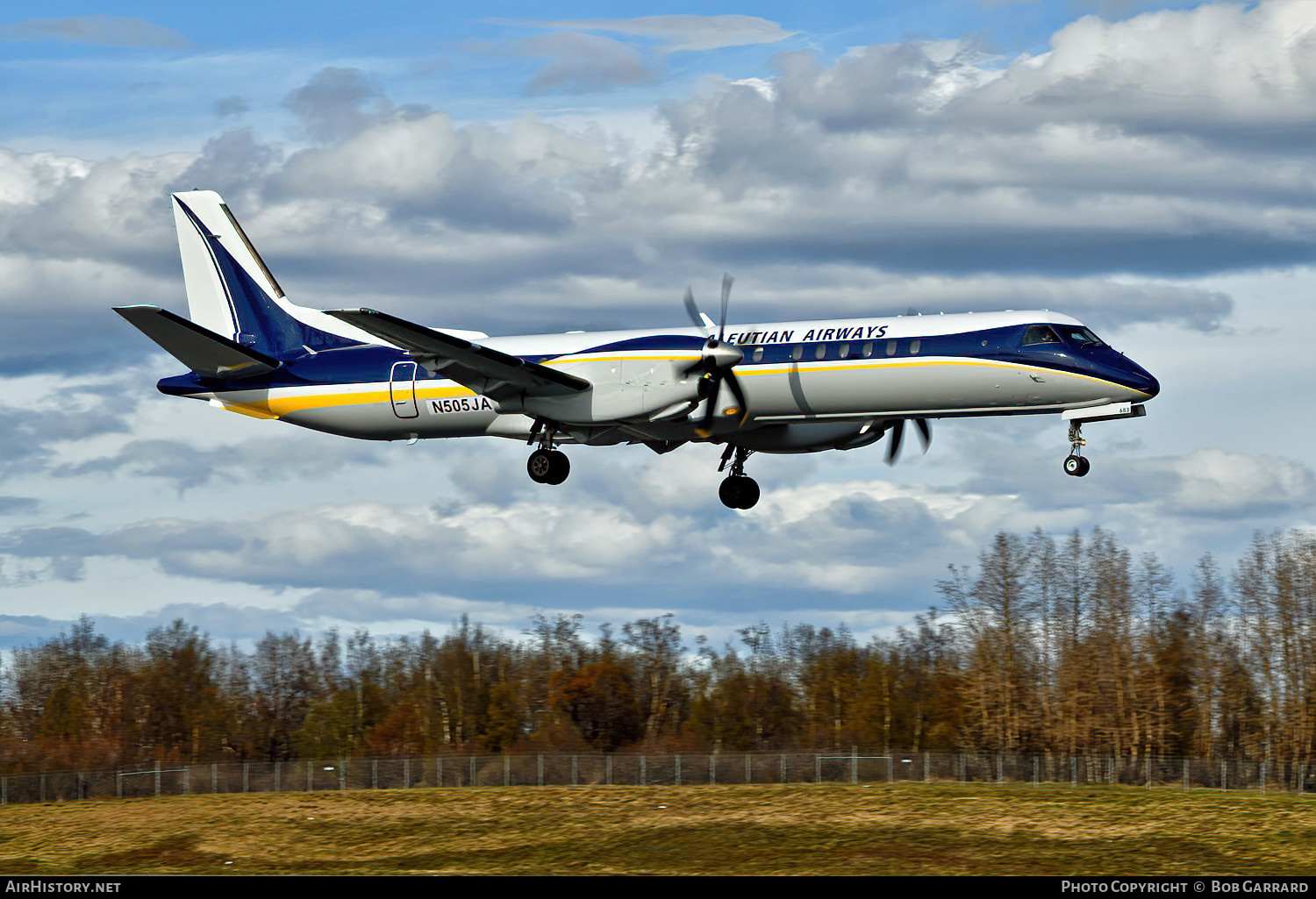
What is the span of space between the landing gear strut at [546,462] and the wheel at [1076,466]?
1363cm

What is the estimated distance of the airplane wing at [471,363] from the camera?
3591 cm

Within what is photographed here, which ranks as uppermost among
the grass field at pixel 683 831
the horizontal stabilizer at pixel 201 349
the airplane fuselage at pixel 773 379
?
the horizontal stabilizer at pixel 201 349

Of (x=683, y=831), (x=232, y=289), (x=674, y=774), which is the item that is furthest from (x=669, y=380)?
(x=674, y=774)

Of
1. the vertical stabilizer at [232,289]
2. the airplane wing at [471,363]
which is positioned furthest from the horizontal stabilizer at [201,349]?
the airplane wing at [471,363]

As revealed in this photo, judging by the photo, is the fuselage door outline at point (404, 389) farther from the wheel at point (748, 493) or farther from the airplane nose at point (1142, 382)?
the airplane nose at point (1142, 382)

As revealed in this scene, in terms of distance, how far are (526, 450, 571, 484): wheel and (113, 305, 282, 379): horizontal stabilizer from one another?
853 centimetres

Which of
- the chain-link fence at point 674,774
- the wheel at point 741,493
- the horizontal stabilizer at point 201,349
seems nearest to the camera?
the horizontal stabilizer at point 201,349

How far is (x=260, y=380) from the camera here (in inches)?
1700

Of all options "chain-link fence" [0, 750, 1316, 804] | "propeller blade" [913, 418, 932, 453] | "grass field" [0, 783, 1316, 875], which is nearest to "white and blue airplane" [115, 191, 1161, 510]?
"propeller blade" [913, 418, 932, 453]

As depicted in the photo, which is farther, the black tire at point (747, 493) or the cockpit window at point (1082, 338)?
the black tire at point (747, 493)

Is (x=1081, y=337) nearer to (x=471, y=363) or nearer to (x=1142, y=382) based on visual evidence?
(x=1142, y=382)

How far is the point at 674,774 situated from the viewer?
6619cm

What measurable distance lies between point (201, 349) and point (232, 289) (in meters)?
5.65

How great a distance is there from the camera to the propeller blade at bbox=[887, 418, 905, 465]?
39312 mm
